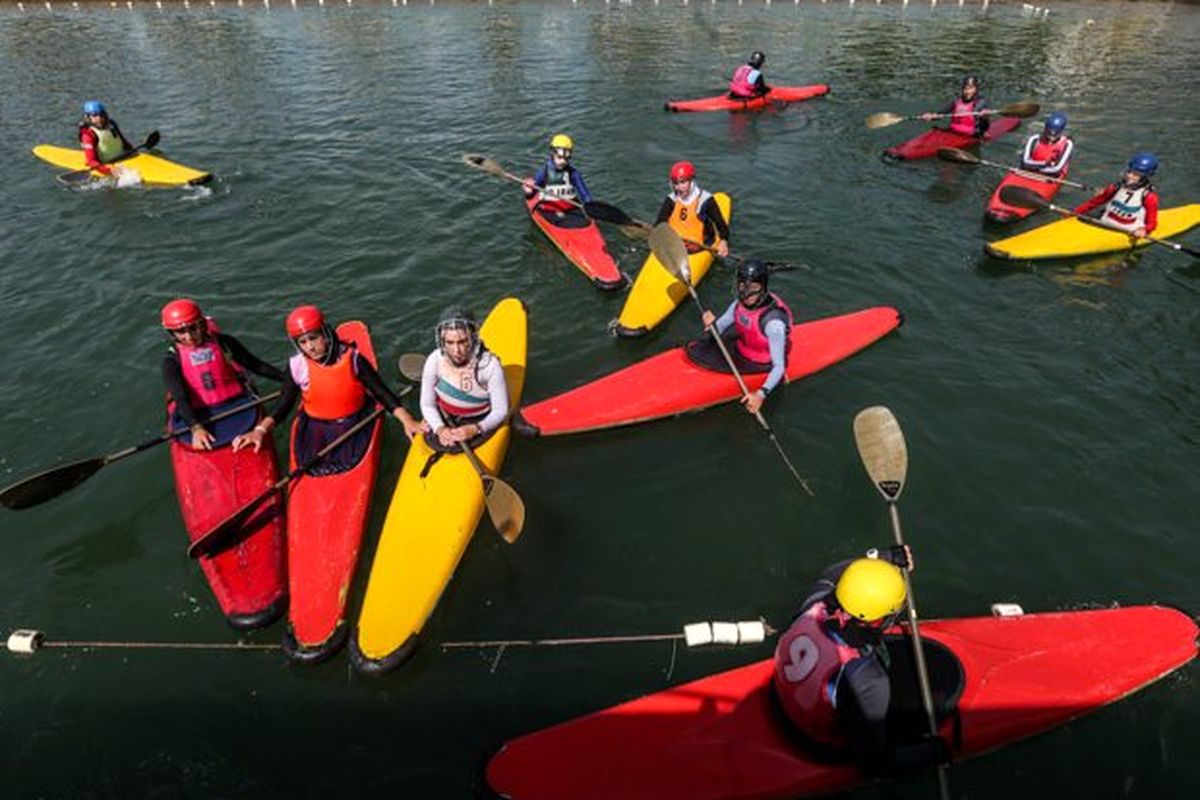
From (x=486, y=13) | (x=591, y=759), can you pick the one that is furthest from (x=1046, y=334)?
(x=486, y=13)

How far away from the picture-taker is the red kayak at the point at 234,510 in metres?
5.51

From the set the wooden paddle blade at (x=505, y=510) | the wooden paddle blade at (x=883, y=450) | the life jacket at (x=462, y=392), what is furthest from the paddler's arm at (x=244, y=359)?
the wooden paddle blade at (x=883, y=450)

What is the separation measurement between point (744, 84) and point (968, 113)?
566cm

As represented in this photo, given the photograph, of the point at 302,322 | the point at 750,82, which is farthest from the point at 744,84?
the point at 302,322

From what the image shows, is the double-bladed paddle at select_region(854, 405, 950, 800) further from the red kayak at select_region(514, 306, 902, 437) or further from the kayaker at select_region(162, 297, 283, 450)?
the kayaker at select_region(162, 297, 283, 450)

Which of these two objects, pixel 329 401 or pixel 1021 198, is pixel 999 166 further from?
pixel 329 401

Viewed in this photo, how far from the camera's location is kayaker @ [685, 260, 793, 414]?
720 cm

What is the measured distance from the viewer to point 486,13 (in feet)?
106

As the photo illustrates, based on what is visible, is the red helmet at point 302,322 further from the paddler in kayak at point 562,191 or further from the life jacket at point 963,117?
the life jacket at point 963,117

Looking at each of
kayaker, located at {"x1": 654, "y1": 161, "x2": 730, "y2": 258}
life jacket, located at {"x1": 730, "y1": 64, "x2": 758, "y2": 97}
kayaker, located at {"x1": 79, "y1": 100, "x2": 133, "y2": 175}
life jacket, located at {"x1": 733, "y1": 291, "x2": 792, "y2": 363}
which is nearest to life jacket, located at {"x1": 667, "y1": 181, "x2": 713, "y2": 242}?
kayaker, located at {"x1": 654, "y1": 161, "x2": 730, "y2": 258}

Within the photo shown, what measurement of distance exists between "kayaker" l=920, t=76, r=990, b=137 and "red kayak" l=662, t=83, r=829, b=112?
460 cm

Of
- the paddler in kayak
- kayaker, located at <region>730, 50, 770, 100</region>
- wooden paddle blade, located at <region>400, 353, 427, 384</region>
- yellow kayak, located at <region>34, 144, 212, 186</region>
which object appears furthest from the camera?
kayaker, located at <region>730, 50, 770, 100</region>

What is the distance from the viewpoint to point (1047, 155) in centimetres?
1271

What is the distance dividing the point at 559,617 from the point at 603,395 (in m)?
2.78
